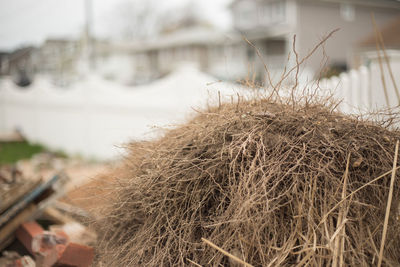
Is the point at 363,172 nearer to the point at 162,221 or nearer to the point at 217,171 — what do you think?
the point at 217,171

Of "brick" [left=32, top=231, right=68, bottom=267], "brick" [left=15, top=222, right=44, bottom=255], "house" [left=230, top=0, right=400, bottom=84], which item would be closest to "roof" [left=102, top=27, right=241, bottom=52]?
"house" [left=230, top=0, right=400, bottom=84]

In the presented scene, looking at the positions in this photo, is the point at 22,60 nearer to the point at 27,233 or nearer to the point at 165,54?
the point at 165,54

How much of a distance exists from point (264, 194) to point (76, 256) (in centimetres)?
138

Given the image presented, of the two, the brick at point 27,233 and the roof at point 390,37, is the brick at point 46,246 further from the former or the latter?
the roof at point 390,37

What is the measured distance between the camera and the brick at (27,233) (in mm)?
2761

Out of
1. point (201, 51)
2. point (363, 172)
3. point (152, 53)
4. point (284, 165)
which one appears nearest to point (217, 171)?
point (284, 165)

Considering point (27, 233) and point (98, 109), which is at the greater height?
point (27, 233)

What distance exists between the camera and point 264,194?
178 centimetres

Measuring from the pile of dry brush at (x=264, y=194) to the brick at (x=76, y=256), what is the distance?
0.62 ft

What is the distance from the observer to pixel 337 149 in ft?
6.37

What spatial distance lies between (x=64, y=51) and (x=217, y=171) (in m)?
49.6

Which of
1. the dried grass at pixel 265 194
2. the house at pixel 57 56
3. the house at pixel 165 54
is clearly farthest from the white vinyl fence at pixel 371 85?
the house at pixel 57 56

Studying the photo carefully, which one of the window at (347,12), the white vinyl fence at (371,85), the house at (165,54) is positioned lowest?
the house at (165,54)

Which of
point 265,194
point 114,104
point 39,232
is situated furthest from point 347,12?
point 265,194
